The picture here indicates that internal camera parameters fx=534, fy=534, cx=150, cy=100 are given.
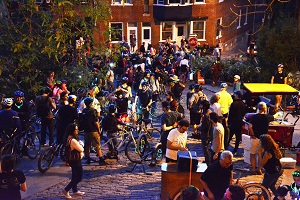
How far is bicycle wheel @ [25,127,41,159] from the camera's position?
1370 cm

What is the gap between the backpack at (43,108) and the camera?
1398 cm

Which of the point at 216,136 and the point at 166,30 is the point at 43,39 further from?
the point at 166,30

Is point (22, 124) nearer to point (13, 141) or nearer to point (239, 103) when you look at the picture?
point (13, 141)

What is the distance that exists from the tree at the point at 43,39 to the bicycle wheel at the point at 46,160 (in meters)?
3.95

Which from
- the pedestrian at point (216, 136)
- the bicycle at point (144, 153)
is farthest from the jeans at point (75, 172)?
the pedestrian at point (216, 136)

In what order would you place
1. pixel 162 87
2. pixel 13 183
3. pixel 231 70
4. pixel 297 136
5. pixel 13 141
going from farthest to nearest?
pixel 231 70 → pixel 162 87 → pixel 297 136 → pixel 13 141 → pixel 13 183

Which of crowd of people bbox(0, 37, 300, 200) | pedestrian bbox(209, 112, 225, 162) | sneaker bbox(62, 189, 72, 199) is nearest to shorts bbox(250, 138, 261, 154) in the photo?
crowd of people bbox(0, 37, 300, 200)

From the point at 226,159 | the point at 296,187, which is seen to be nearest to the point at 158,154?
the point at 296,187

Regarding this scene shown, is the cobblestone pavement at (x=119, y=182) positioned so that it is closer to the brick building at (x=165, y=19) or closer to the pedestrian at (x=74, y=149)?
the pedestrian at (x=74, y=149)

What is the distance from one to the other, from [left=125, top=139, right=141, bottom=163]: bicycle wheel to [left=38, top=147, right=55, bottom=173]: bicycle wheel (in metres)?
1.81

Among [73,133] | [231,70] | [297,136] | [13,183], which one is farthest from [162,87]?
[13,183]

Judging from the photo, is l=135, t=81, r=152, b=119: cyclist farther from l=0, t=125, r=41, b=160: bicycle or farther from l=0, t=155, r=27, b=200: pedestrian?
l=0, t=155, r=27, b=200: pedestrian

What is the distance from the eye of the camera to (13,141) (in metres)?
12.8

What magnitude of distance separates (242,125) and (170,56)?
15.5 meters
